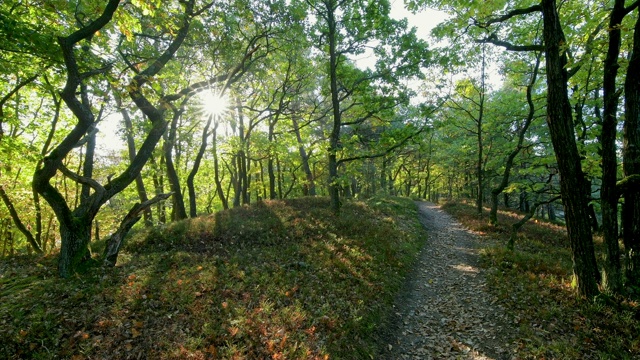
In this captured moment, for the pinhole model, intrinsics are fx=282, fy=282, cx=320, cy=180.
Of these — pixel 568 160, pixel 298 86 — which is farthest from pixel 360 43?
pixel 568 160

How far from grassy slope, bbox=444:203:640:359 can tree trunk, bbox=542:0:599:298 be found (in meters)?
0.59

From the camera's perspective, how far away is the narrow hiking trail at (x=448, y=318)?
678cm

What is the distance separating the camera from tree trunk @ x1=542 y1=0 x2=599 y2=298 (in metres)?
7.27

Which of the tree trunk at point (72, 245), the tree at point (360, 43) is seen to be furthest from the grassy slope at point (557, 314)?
the tree trunk at point (72, 245)

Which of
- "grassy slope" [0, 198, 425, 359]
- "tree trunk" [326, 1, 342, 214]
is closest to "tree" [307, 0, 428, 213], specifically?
"tree trunk" [326, 1, 342, 214]

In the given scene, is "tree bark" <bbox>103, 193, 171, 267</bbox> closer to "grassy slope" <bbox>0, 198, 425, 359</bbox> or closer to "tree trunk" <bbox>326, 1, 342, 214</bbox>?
"grassy slope" <bbox>0, 198, 425, 359</bbox>

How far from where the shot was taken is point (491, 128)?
906 inches

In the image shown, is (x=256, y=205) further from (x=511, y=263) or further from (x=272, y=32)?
(x=511, y=263)

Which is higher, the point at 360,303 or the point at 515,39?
the point at 515,39

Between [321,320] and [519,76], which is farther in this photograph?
[519,76]

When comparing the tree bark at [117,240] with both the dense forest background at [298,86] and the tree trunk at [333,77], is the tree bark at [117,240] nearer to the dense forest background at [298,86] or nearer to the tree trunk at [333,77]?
the dense forest background at [298,86]

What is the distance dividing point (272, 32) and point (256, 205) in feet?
34.6

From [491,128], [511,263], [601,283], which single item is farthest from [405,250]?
[491,128]

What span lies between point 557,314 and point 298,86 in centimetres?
1712
